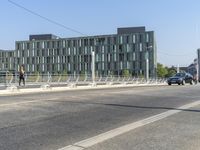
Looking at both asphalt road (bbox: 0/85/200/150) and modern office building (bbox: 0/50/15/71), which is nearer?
asphalt road (bbox: 0/85/200/150)

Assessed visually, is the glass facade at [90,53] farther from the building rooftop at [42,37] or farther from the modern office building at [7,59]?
the modern office building at [7,59]

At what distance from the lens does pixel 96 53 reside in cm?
13775

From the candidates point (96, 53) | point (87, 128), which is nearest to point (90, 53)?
point (96, 53)

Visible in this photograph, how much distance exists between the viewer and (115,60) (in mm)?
136250

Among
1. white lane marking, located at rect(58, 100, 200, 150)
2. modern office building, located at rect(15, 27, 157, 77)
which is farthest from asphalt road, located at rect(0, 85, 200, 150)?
modern office building, located at rect(15, 27, 157, 77)

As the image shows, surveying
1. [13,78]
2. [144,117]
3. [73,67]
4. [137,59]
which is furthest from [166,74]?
[144,117]

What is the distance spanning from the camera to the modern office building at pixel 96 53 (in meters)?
133

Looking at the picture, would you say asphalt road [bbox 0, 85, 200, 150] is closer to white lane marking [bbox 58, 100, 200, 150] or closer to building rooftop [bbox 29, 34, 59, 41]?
white lane marking [bbox 58, 100, 200, 150]

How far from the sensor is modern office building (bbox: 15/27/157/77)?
132875 mm

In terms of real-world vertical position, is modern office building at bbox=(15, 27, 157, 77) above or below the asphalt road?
above

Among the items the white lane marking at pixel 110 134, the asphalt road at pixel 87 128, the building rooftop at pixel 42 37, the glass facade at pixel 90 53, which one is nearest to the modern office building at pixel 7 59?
the glass facade at pixel 90 53

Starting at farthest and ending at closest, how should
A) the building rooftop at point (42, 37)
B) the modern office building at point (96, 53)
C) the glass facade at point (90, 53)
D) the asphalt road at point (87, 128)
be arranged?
the building rooftop at point (42, 37) → the glass facade at point (90, 53) → the modern office building at point (96, 53) → the asphalt road at point (87, 128)

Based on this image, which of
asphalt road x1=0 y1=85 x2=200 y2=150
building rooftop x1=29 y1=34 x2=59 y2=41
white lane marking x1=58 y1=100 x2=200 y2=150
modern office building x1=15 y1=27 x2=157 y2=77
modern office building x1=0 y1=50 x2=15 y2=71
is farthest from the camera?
modern office building x1=0 y1=50 x2=15 y2=71

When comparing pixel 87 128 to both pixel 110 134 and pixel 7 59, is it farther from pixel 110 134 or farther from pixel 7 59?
pixel 7 59
